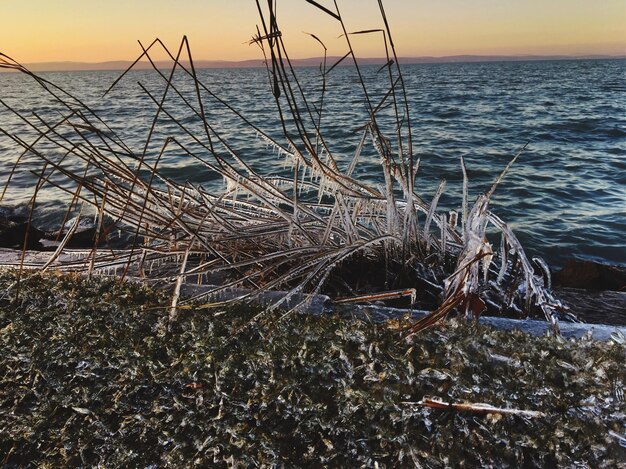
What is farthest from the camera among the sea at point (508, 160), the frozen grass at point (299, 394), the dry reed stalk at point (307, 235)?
the sea at point (508, 160)

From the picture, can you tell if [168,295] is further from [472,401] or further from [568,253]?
[568,253]

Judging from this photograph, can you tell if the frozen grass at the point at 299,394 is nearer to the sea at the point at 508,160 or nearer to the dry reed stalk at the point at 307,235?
the dry reed stalk at the point at 307,235

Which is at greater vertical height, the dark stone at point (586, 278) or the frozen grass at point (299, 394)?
the frozen grass at point (299, 394)

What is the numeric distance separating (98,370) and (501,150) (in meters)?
10.4

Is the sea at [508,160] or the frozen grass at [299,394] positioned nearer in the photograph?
the frozen grass at [299,394]

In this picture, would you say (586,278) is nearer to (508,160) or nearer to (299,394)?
(299,394)

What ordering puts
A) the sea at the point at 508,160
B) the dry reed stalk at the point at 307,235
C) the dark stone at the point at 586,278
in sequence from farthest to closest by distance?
the sea at the point at 508,160 < the dark stone at the point at 586,278 < the dry reed stalk at the point at 307,235

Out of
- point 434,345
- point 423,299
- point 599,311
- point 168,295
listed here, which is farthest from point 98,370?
point 599,311

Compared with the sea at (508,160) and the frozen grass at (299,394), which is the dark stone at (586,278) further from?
the frozen grass at (299,394)

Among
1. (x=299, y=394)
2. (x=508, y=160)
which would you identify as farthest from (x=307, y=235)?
(x=508, y=160)

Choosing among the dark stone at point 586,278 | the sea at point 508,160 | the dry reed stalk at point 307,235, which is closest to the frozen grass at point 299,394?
the dry reed stalk at point 307,235

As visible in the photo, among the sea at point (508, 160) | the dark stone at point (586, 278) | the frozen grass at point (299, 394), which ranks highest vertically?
the frozen grass at point (299, 394)

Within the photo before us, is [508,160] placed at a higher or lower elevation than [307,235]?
lower

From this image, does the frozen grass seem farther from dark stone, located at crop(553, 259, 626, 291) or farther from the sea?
dark stone, located at crop(553, 259, 626, 291)
